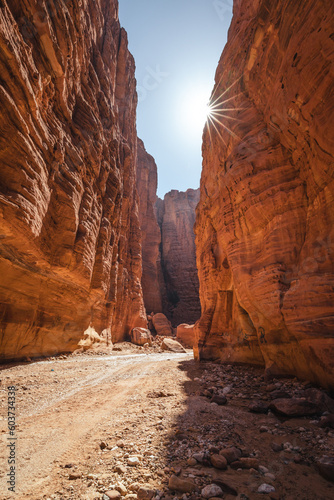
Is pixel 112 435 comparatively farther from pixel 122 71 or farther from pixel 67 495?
pixel 122 71

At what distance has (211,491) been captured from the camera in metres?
2.38

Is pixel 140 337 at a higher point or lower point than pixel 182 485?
higher

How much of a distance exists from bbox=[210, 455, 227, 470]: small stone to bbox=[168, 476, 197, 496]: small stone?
50cm

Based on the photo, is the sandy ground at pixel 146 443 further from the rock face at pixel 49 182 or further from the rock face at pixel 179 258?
the rock face at pixel 179 258

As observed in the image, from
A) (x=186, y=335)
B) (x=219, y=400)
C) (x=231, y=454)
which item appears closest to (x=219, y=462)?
(x=231, y=454)

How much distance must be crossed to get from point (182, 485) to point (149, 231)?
49.7m

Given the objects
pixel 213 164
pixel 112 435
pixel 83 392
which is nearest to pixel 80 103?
pixel 213 164

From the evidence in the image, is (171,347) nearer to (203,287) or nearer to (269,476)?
(203,287)

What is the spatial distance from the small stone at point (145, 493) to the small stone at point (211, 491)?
570 millimetres

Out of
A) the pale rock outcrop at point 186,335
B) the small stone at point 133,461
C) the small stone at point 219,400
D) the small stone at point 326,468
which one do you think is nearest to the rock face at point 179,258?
the pale rock outcrop at point 186,335

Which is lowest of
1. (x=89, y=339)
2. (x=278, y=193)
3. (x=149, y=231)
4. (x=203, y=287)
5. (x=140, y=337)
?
(x=140, y=337)

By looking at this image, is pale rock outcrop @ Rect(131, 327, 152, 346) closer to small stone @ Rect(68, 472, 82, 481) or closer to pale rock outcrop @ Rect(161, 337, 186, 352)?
pale rock outcrop @ Rect(161, 337, 186, 352)

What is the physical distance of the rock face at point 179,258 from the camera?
164ft

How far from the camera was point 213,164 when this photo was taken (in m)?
14.6
